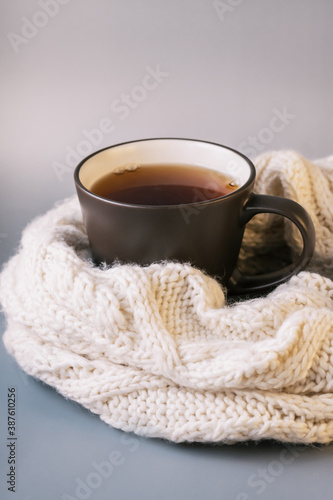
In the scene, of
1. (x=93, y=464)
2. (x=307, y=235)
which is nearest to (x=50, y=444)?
(x=93, y=464)

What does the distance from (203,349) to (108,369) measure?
4.0 inches

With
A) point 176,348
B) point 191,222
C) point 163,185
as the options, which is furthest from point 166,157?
point 176,348

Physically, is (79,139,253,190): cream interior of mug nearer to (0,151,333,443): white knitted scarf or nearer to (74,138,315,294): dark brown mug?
(74,138,315,294): dark brown mug

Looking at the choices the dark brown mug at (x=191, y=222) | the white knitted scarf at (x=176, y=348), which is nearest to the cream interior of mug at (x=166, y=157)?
the dark brown mug at (x=191, y=222)

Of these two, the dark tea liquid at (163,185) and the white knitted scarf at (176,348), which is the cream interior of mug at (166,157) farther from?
the white knitted scarf at (176,348)

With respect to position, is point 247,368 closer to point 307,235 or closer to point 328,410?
point 328,410

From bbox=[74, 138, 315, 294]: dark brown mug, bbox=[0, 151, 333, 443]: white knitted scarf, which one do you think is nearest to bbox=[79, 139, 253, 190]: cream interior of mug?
bbox=[74, 138, 315, 294]: dark brown mug

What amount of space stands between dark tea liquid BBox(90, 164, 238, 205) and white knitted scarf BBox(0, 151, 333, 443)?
92 millimetres

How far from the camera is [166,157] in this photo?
0.86m

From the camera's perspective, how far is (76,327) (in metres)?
0.68

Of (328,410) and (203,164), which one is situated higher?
(203,164)

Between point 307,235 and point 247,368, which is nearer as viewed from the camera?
point 247,368

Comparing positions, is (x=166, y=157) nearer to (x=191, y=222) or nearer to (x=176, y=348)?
(x=191, y=222)

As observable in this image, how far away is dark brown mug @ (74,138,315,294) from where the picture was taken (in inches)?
27.3
